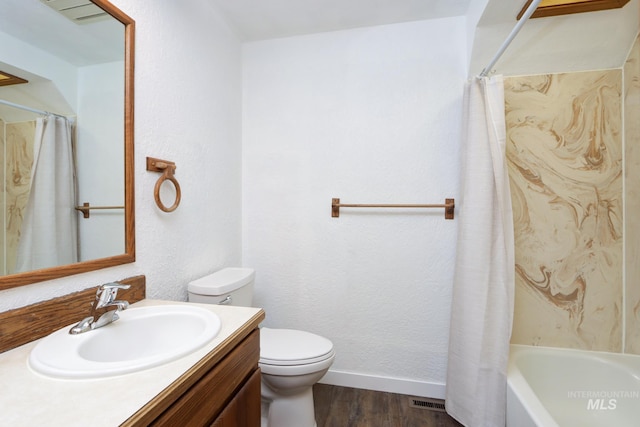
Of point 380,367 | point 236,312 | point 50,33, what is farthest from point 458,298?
point 50,33

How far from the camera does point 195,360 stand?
654mm

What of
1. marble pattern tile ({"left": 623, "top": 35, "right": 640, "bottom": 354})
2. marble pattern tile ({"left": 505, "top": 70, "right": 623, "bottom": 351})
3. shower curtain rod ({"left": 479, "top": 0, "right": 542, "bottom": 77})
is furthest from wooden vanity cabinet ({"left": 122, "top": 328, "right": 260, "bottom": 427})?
marble pattern tile ({"left": 623, "top": 35, "right": 640, "bottom": 354})

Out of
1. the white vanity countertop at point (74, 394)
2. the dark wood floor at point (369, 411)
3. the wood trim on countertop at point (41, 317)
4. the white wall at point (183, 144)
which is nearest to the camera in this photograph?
the white vanity countertop at point (74, 394)

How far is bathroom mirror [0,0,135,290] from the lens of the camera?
0.77m

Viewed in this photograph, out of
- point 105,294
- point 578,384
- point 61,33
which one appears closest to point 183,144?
point 61,33

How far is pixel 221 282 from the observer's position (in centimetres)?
136

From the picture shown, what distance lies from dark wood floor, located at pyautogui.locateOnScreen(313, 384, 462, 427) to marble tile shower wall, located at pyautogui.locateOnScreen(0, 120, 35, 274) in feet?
4.95

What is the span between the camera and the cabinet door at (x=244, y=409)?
746 millimetres

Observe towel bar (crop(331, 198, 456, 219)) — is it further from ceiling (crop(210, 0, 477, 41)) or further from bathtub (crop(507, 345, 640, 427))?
ceiling (crop(210, 0, 477, 41))

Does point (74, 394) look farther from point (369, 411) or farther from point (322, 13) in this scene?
point (322, 13)

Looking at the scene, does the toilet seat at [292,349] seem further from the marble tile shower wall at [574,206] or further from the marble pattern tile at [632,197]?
the marble pattern tile at [632,197]

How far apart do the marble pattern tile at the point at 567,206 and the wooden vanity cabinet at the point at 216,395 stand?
5.12 ft

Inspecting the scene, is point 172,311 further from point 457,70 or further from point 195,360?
point 457,70

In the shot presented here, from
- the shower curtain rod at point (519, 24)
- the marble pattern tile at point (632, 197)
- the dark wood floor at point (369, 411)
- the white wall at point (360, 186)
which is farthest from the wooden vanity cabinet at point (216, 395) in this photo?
the marble pattern tile at point (632, 197)
